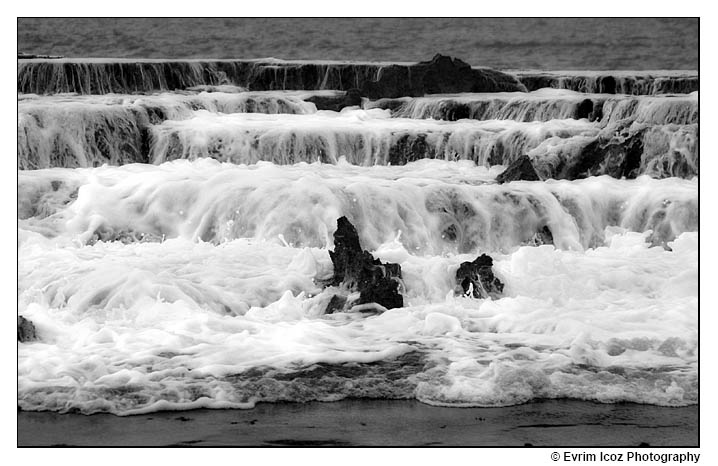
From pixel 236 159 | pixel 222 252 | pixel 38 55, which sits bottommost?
pixel 222 252

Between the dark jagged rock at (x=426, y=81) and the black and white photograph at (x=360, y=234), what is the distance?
0.03 metres

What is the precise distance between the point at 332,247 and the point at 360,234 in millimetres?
404

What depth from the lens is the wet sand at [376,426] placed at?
7.86 metres

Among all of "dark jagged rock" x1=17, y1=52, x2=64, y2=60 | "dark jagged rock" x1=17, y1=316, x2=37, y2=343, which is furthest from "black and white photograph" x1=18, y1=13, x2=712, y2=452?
"dark jagged rock" x1=17, y1=52, x2=64, y2=60

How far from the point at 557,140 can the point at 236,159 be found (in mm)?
3194

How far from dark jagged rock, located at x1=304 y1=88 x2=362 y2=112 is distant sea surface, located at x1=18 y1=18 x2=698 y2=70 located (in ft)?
1.46

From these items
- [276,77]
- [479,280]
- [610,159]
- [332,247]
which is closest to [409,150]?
[610,159]

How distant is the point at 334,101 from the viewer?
15.0m

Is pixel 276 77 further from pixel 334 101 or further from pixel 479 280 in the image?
pixel 479 280

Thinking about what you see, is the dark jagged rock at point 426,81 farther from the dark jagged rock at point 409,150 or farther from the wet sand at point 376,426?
the wet sand at point 376,426

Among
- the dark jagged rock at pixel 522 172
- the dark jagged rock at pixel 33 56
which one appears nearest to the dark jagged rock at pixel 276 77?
the dark jagged rock at pixel 33 56

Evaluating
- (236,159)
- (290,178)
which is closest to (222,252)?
(290,178)

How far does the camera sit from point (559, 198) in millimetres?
11945

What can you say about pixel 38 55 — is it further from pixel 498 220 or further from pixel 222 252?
pixel 498 220
